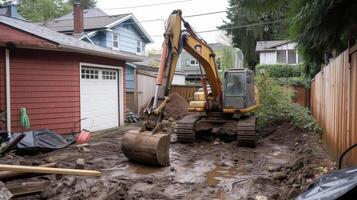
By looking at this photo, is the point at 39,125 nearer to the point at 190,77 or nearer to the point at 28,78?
the point at 28,78

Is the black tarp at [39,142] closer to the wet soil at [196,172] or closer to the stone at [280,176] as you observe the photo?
the wet soil at [196,172]

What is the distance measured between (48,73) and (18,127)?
186 centimetres

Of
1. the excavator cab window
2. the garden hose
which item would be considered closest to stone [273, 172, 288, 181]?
the excavator cab window

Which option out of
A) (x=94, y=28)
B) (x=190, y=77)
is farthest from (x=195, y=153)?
(x=190, y=77)

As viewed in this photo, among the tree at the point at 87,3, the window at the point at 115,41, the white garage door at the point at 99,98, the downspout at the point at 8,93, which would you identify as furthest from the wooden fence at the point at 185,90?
the tree at the point at 87,3

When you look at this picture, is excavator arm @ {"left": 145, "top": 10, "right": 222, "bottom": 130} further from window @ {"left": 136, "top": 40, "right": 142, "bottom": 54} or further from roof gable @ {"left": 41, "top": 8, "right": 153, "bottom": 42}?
window @ {"left": 136, "top": 40, "right": 142, "bottom": 54}

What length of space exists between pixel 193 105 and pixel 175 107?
6.46 metres

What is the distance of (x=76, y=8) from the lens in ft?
59.7

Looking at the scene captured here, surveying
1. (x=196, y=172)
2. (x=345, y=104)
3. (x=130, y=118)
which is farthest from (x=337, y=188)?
(x=130, y=118)

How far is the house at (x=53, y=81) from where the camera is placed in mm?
9305

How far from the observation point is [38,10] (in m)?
40.4

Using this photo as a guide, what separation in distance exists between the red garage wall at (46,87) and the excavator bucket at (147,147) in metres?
4.11

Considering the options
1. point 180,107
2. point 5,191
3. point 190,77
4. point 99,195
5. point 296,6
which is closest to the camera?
point 296,6

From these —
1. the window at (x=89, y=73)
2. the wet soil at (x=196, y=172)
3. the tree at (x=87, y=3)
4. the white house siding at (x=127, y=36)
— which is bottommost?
the wet soil at (x=196, y=172)
